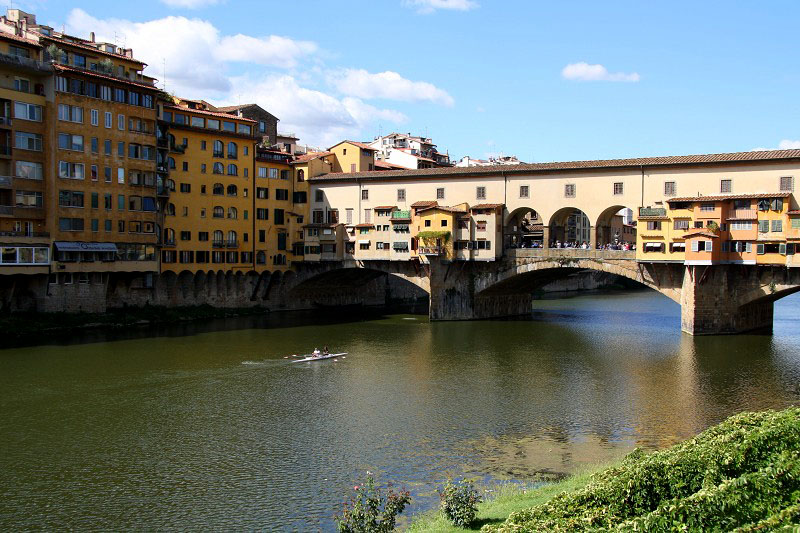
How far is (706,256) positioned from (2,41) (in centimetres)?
4710

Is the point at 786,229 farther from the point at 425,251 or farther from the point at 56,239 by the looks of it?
the point at 56,239

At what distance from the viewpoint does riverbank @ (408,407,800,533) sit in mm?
13562

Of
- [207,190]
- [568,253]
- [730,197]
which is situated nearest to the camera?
[730,197]

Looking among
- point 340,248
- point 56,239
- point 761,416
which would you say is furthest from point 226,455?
point 340,248

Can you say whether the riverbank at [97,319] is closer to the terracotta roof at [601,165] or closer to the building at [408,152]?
the terracotta roof at [601,165]

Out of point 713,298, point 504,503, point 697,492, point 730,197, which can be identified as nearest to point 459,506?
point 504,503

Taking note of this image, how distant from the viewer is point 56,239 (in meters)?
52.8

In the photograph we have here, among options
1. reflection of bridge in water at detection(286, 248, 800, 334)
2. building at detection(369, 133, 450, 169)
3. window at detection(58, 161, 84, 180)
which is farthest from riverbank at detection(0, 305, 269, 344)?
building at detection(369, 133, 450, 169)

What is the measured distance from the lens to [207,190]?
64.7m

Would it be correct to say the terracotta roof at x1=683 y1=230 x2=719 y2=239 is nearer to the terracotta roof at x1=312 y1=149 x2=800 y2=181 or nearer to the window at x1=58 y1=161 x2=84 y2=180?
the terracotta roof at x1=312 y1=149 x2=800 y2=181

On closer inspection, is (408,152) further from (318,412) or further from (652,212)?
(318,412)

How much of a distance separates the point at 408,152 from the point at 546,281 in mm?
35630

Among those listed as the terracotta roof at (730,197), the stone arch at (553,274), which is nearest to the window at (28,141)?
the stone arch at (553,274)

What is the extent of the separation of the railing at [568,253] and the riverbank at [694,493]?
37.3 metres
